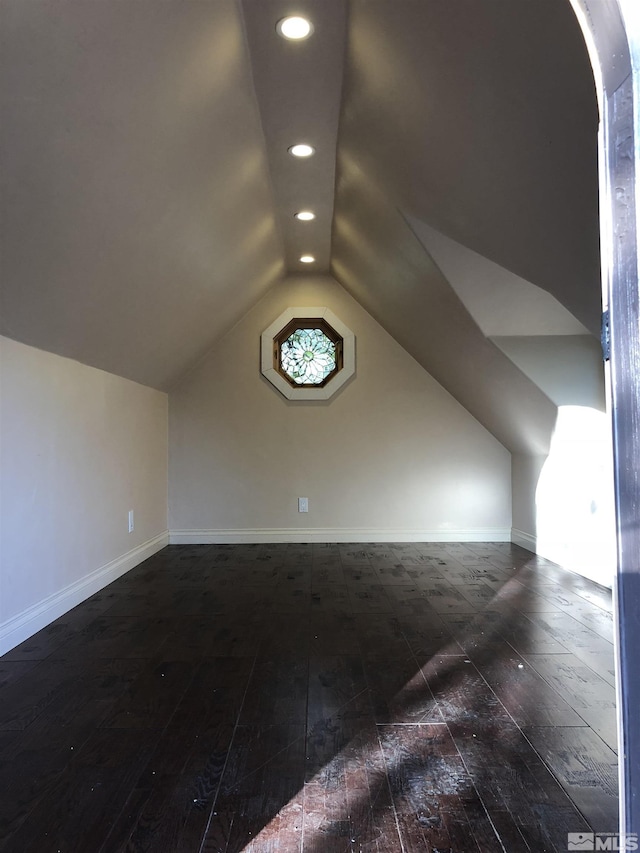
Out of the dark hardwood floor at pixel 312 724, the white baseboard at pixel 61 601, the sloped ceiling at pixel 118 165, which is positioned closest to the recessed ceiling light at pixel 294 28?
the sloped ceiling at pixel 118 165

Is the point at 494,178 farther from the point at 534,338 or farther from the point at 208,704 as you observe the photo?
the point at 208,704

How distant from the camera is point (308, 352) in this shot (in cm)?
520

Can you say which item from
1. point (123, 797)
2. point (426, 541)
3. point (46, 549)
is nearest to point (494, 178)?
point (123, 797)

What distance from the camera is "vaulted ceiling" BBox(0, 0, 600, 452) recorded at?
1.58 meters

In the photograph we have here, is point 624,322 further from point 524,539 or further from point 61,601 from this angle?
point 524,539

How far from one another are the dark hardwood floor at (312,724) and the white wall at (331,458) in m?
1.73

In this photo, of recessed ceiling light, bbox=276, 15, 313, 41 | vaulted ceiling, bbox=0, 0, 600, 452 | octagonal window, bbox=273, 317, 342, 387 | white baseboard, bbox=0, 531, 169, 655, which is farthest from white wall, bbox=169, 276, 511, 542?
Answer: recessed ceiling light, bbox=276, 15, 313, 41

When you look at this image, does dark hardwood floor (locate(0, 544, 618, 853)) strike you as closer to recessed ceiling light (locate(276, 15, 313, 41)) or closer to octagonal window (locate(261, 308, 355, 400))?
octagonal window (locate(261, 308, 355, 400))

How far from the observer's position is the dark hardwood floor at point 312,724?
1.29 m

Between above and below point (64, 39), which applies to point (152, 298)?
below

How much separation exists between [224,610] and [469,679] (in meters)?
1.46

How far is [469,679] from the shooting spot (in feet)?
6.91

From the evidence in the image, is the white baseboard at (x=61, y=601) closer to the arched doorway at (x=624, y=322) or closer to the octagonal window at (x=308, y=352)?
the octagonal window at (x=308, y=352)

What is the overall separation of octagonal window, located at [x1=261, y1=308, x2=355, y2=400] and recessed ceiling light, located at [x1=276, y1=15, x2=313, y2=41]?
3.00 meters
